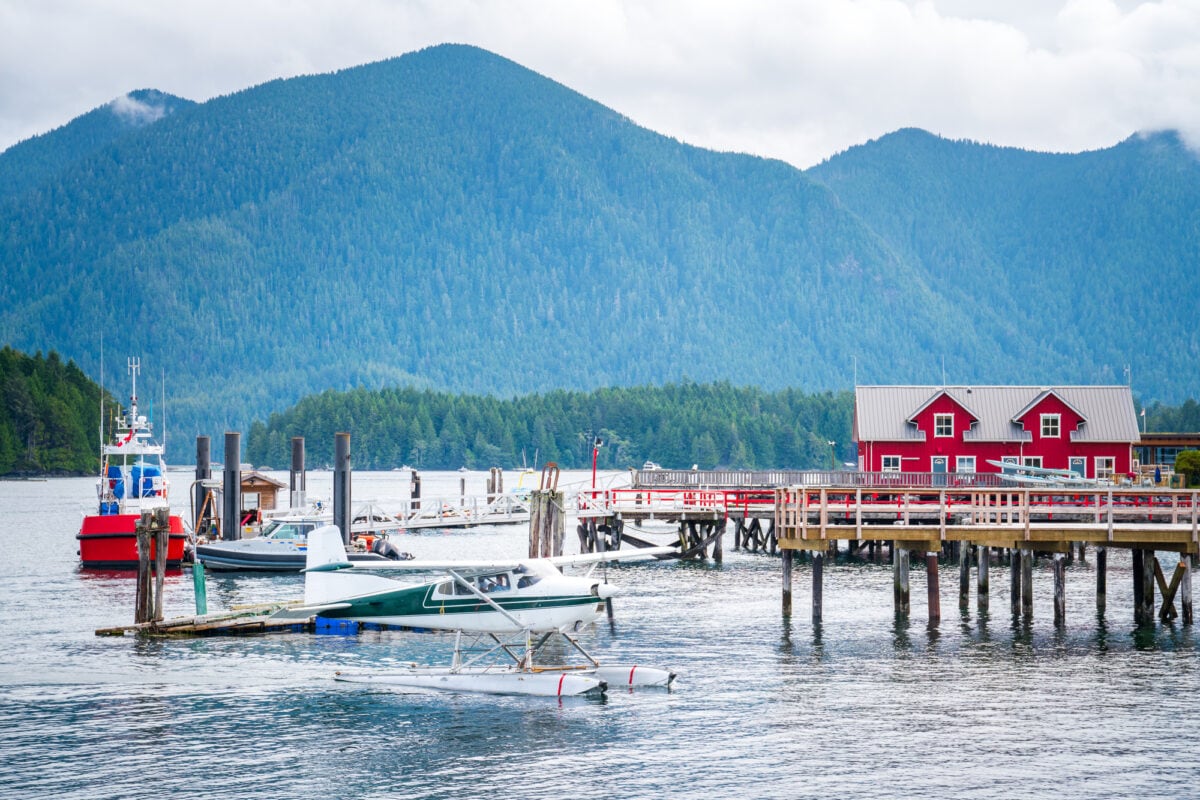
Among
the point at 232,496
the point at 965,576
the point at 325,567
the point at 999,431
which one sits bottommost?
the point at 965,576

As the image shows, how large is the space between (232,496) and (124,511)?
18.5 feet

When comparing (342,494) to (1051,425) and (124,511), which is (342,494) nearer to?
(124,511)

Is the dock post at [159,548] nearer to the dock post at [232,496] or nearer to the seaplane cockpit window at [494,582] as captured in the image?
the seaplane cockpit window at [494,582]

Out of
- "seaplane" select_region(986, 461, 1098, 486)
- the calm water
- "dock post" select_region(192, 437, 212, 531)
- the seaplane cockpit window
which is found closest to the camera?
the calm water

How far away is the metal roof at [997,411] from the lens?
8444 centimetres

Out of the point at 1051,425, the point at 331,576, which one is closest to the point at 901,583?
the point at 331,576

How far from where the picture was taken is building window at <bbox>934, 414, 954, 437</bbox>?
85562mm

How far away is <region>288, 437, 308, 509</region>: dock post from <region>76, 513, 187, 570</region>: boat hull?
423 inches

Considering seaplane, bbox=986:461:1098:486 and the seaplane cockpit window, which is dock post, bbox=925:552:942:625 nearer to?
the seaplane cockpit window

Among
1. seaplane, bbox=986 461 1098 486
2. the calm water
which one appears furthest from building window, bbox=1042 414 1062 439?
the calm water

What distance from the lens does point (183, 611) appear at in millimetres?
51656

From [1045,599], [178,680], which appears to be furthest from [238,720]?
[1045,599]

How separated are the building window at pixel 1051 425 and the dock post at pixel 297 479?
42.6 meters

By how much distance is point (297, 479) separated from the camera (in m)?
81.3
